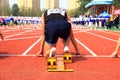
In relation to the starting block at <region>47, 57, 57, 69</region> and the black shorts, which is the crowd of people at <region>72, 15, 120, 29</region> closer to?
the black shorts

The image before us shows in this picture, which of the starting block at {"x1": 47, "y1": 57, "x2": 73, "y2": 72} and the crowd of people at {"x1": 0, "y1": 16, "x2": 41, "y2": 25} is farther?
the crowd of people at {"x1": 0, "y1": 16, "x2": 41, "y2": 25}

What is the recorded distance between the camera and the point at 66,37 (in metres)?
8.36

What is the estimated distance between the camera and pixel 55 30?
7.93 m

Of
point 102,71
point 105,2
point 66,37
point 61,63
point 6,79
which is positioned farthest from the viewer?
point 105,2

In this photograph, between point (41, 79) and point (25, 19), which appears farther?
point (25, 19)

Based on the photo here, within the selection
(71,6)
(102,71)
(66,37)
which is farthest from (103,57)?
(71,6)

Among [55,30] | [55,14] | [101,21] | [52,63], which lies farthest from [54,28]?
[101,21]

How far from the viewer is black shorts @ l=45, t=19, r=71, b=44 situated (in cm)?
795

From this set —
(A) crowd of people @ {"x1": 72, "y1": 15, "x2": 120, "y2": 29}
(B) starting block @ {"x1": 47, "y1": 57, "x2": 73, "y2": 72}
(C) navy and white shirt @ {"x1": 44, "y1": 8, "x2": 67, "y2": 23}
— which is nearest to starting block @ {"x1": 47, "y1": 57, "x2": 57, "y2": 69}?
(B) starting block @ {"x1": 47, "y1": 57, "x2": 73, "y2": 72}

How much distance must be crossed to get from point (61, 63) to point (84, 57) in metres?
1.61

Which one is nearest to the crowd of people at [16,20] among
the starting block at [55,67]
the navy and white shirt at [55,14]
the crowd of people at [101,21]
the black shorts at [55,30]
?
the crowd of people at [101,21]

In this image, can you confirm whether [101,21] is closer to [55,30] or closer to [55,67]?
[55,30]

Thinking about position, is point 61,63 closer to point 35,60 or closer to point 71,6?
point 35,60

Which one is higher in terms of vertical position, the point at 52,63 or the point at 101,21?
the point at 52,63
